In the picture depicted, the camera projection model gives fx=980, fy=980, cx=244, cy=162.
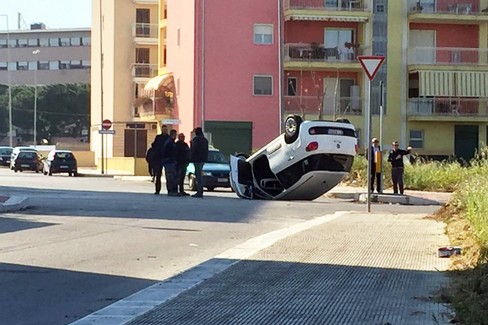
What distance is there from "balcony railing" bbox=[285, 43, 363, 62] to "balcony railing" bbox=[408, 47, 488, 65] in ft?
12.2

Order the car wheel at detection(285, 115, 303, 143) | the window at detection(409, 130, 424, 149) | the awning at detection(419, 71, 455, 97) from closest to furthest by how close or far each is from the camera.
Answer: the car wheel at detection(285, 115, 303, 143)
the awning at detection(419, 71, 455, 97)
the window at detection(409, 130, 424, 149)

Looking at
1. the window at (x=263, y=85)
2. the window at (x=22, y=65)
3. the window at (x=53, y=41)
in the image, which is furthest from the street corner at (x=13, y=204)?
the window at (x=22, y=65)

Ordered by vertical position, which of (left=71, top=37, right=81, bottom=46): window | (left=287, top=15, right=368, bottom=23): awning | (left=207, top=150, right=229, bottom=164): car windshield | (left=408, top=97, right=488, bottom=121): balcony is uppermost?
(left=71, top=37, right=81, bottom=46): window

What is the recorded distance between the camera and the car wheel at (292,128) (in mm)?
25344

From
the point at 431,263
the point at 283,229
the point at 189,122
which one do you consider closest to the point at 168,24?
the point at 189,122

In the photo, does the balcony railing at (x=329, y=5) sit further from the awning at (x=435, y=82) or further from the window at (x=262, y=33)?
the awning at (x=435, y=82)

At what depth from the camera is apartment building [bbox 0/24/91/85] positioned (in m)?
115

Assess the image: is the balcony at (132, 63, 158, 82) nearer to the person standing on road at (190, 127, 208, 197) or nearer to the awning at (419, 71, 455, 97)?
the awning at (419, 71, 455, 97)

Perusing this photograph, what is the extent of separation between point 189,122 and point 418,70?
13.5 m

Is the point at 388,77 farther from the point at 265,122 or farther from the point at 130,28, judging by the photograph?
the point at 130,28

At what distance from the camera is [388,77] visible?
55688mm

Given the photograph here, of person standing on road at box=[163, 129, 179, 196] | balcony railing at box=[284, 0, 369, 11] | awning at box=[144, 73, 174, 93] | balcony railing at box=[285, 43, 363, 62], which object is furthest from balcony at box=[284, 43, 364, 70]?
person standing on road at box=[163, 129, 179, 196]

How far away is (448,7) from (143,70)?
25976 mm

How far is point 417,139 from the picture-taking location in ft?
187
